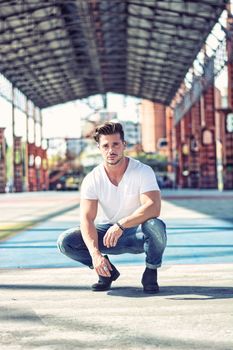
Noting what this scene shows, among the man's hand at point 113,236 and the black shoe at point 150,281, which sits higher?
the man's hand at point 113,236

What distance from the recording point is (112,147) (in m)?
4.70

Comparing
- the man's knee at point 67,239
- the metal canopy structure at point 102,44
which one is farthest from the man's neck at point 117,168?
the metal canopy structure at point 102,44

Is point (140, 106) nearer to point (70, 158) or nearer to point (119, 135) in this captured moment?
point (70, 158)

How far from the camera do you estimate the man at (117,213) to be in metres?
4.67

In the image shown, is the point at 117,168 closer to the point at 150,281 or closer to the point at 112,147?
the point at 112,147

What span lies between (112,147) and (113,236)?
633 millimetres

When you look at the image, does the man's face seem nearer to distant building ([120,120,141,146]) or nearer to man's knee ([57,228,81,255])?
man's knee ([57,228,81,255])

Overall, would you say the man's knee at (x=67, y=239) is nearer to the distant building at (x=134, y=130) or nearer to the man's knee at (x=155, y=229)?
the man's knee at (x=155, y=229)

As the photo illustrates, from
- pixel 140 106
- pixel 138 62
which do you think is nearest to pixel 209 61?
pixel 138 62

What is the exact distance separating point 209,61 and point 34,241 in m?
30.7

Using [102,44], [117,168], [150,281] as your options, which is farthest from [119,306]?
[102,44]

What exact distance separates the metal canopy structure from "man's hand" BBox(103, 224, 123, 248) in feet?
87.1

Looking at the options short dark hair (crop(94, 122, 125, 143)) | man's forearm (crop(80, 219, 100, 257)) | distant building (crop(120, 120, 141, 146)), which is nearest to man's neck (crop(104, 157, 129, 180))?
short dark hair (crop(94, 122, 125, 143))

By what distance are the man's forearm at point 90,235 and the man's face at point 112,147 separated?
0.47 metres
